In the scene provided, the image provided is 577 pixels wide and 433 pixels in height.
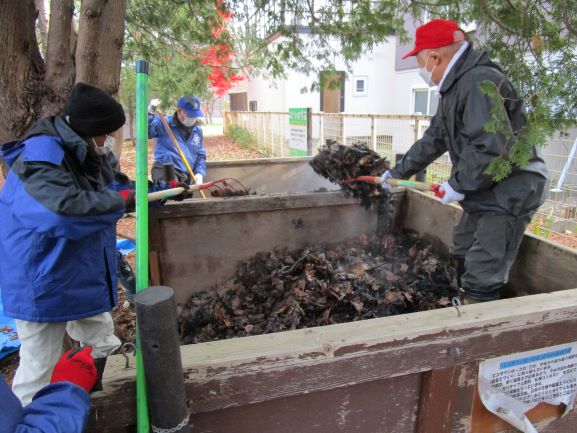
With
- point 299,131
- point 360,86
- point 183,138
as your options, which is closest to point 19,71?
point 183,138

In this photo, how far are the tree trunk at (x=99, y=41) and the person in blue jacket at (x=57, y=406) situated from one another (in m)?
1.79

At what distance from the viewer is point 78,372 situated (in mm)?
1185

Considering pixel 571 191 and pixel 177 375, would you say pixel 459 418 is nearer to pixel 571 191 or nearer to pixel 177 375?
pixel 177 375

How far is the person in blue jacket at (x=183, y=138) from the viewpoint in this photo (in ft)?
15.6

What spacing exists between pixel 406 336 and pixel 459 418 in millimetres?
483

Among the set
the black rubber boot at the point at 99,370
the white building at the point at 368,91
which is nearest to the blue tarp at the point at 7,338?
the black rubber boot at the point at 99,370

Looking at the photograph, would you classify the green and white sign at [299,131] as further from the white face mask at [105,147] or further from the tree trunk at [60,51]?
the white face mask at [105,147]

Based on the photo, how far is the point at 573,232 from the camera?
5766 mm

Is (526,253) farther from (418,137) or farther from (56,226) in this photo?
(418,137)

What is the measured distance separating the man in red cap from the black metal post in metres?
1.90

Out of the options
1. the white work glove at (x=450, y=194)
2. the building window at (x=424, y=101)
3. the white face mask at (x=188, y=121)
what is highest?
the building window at (x=424, y=101)

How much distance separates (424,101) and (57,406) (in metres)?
17.1

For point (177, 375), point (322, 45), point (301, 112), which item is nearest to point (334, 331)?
point (177, 375)

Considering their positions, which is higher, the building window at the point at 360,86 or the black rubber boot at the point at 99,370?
the building window at the point at 360,86
